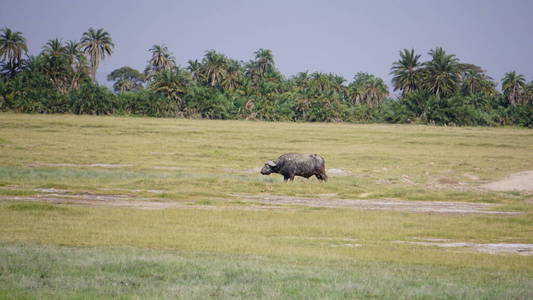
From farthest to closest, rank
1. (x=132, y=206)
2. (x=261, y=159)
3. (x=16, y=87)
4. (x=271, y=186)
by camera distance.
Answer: (x=16, y=87)
(x=261, y=159)
(x=271, y=186)
(x=132, y=206)

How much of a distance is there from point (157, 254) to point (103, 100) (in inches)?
2800

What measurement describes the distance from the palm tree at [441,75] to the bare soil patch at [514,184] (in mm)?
60644

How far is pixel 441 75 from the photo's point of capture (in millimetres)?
93438

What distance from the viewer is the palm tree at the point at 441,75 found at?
3669 inches

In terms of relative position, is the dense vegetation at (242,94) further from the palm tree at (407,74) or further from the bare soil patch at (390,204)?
the bare soil patch at (390,204)

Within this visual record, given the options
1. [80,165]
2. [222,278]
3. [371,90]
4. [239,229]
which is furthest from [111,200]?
[371,90]

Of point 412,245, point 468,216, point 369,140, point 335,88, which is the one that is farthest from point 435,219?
point 335,88

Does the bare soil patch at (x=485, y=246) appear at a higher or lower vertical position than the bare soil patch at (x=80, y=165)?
higher

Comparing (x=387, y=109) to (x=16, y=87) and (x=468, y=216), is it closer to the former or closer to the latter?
(x=16, y=87)

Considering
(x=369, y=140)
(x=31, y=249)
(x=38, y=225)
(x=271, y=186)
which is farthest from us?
(x=369, y=140)

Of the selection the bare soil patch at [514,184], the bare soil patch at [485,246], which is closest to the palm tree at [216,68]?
the bare soil patch at [514,184]

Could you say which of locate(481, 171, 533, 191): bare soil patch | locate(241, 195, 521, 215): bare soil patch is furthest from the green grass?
locate(481, 171, 533, 191): bare soil patch

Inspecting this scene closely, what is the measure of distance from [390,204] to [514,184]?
9087mm

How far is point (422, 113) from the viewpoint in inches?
3445
